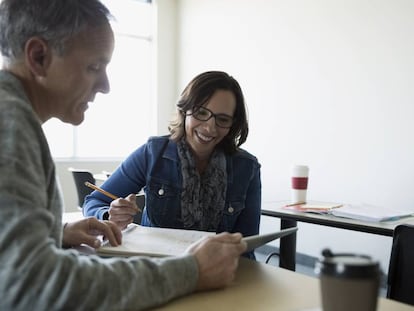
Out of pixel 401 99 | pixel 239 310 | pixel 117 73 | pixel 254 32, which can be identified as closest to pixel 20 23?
pixel 239 310

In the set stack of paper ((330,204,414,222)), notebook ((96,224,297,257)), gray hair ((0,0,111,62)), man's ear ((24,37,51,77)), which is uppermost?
gray hair ((0,0,111,62))

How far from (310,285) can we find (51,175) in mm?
535

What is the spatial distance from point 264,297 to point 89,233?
1.67 feet

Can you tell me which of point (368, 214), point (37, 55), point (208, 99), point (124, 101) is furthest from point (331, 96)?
point (37, 55)

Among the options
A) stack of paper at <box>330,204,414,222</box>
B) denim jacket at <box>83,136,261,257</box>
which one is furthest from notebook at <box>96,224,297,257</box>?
stack of paper at <box>330,204,414,222</box>

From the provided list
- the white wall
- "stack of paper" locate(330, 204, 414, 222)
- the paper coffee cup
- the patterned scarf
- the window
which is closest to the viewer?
the patterned scarf

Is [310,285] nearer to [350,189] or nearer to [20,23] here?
[20,23]

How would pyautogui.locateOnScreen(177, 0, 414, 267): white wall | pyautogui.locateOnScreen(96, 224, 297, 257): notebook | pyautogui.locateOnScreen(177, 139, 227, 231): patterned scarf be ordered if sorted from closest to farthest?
pyautogui.locateOnScreen(96, 224, 297, 257): notebook < pyautogui.locateOnScreen(177, 139, 227, 231): patterned scarf < pyautogui.locateOnScreen(177, 0, 414, 267): white wall

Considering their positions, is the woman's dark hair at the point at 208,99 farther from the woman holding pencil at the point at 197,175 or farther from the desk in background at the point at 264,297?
the desk in background at the point at 264,297

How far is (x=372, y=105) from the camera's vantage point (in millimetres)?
3252

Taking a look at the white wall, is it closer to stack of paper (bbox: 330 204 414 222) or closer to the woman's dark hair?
stack of paper (bbox: 330 204 414 222)

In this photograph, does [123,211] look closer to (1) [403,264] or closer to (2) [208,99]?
(2) [208,99]

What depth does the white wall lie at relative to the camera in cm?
310

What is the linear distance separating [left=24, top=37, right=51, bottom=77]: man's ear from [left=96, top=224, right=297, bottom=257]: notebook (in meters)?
0.42
